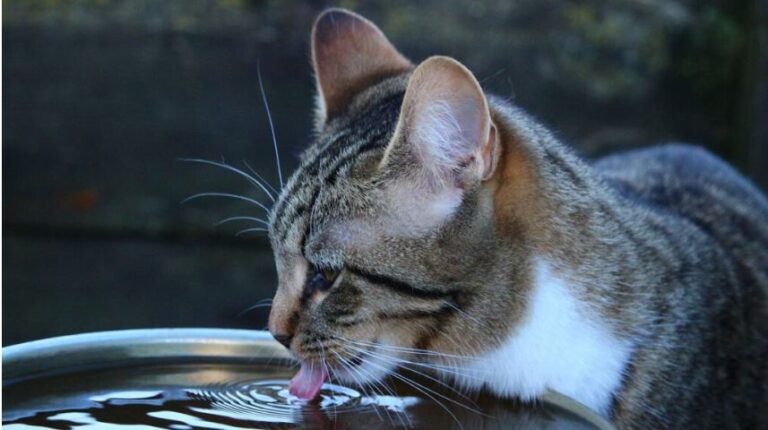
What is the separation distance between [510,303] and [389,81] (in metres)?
0.60

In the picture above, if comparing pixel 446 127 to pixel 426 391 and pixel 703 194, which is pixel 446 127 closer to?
pixel 426 391

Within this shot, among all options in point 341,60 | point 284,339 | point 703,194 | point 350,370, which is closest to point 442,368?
point 350,370

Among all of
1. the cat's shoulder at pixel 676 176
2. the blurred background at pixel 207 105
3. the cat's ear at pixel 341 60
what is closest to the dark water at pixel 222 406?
the cat's ear at pixel 341 60

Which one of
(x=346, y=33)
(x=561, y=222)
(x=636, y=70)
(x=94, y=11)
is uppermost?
(x=94, y=11)

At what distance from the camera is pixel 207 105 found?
411cm

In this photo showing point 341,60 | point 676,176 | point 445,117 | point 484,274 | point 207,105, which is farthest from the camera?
point 207,105

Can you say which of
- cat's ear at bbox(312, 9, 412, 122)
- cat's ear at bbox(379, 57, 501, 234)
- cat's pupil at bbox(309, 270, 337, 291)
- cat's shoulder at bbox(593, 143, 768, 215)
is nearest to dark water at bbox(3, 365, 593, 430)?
cat's pupil at bbox(309, 270, 337, 291)

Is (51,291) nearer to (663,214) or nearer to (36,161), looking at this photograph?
(36,161)

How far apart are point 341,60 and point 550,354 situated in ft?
2.69

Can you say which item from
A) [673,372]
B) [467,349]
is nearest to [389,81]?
[467,349]

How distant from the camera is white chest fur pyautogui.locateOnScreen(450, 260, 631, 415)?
1.90 m

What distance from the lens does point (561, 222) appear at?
1972 mm

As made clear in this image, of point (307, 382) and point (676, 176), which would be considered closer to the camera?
point (307, 382)

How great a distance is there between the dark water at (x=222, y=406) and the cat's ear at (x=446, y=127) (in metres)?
0.39
